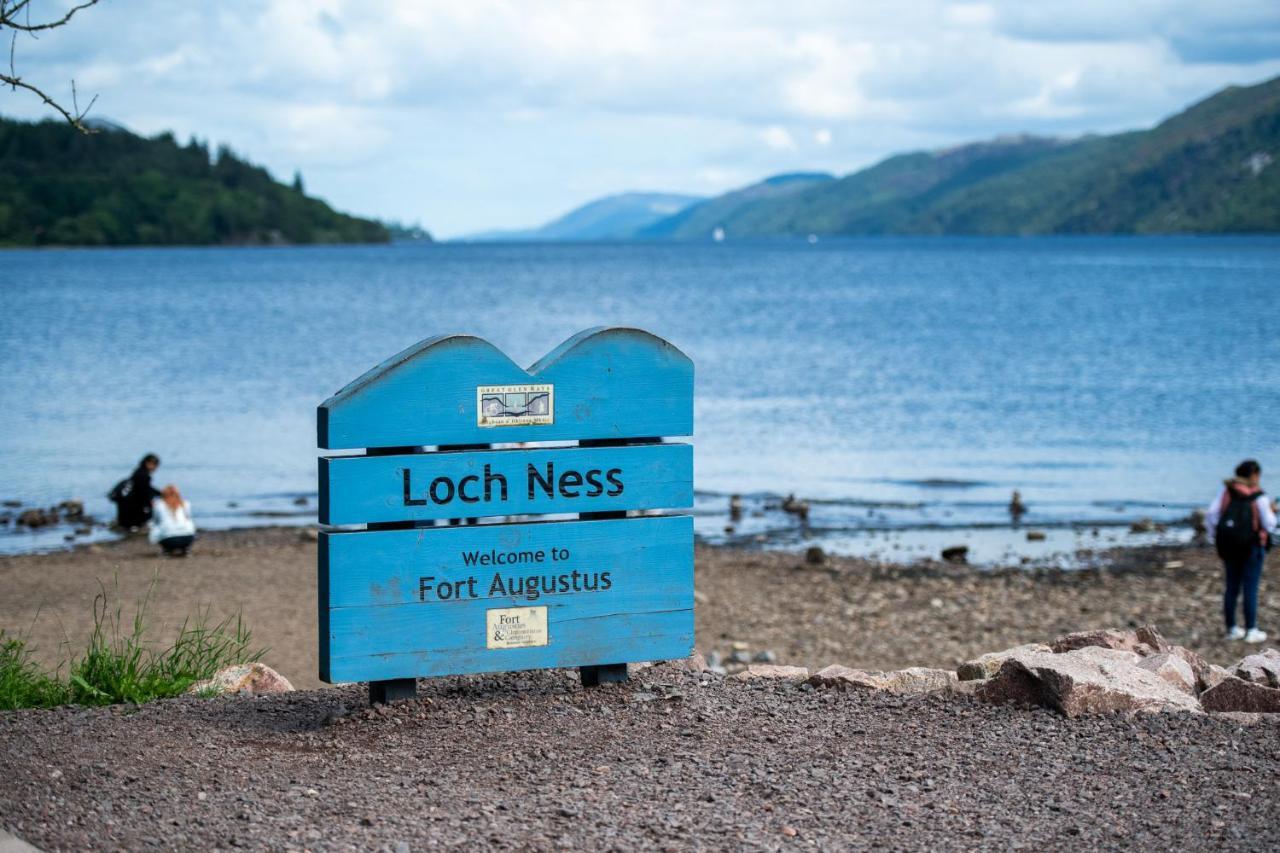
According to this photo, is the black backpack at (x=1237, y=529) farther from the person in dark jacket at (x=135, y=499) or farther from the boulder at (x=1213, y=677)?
the person in dark jacket at (x=135, y=499)

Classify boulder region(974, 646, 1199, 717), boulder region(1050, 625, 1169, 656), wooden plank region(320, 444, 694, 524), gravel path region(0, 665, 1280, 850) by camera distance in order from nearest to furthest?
gravel path region(0, 665, 1280, 850)
wooden plank region(320, 444, 694, 524)
boulder region(974, 646, 1199, 717)
boulder region(1050, 625, 1169, 656)

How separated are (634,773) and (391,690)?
1420 mm

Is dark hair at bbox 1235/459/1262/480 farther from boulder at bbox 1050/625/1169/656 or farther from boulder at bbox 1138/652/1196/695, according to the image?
boulder at bbox 1138/652/1196/695

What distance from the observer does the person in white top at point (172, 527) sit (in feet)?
63.2

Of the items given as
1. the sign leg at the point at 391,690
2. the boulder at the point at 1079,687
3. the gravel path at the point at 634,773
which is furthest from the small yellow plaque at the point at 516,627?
the boulder at the point at 1079,687

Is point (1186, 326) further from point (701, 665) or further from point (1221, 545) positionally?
point (701, 665)

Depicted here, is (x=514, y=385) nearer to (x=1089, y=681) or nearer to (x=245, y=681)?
(x=245, y=681)

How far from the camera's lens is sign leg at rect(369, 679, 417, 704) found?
261 inches

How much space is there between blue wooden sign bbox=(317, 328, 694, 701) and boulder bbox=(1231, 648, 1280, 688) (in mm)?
2787

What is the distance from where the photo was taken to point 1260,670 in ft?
24.0

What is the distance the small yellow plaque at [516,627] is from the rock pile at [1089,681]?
124 centimetres

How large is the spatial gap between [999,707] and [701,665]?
5.40 ft

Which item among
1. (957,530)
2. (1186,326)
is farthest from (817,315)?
(957,530)

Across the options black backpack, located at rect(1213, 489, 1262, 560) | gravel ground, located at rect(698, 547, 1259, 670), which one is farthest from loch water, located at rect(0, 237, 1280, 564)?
black backpack, located at rect(1213, 489, 1262, 560)
